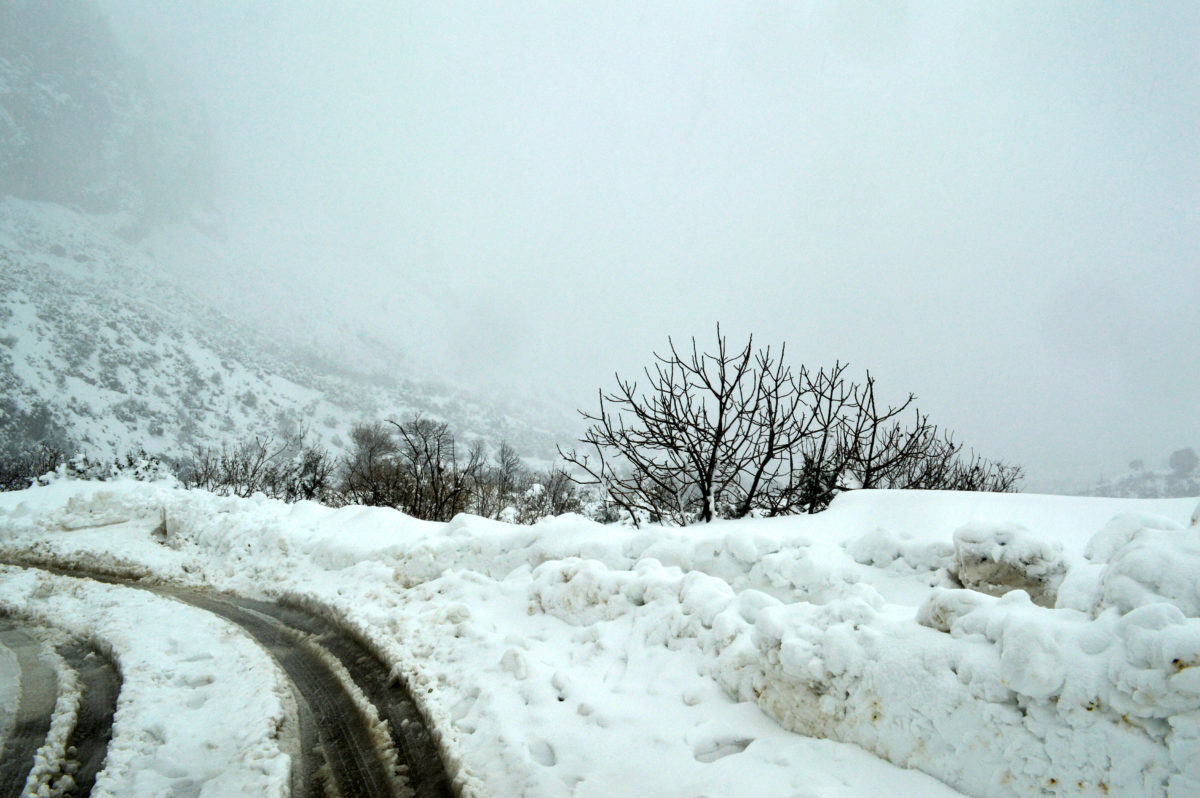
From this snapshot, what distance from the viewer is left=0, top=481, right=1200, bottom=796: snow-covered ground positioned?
1.67 m

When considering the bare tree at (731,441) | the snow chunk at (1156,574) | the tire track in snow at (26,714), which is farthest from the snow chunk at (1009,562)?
the tire track in snow at (26,714)

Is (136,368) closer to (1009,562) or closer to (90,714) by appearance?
(90,714)

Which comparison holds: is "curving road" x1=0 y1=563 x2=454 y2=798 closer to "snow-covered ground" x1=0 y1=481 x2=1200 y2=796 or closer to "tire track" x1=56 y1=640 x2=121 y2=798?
"tire track" x1=56 y1=640 x2=121 y2=798

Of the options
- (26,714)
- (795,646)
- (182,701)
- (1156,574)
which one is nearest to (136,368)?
(26,714)

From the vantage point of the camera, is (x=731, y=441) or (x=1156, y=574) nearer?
(x=1156, y=574)

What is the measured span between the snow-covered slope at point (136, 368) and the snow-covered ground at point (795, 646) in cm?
4642

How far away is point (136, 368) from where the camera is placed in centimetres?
5103

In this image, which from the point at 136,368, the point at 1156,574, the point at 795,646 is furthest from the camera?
the point at 136,368

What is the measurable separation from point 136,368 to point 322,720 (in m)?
67.3

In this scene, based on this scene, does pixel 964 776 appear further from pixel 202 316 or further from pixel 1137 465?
pixel 202 316

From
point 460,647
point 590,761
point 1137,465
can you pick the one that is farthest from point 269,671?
point 1137,465

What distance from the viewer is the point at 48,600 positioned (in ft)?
17.3

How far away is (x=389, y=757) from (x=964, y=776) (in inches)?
107

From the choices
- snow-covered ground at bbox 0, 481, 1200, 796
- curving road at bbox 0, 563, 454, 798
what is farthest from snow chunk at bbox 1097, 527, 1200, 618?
curving road at bbox 0, 563, 454, 798
